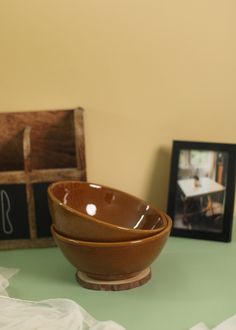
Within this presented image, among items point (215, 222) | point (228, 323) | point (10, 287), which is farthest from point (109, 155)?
point (228, 323)

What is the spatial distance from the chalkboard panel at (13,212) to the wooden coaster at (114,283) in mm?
230

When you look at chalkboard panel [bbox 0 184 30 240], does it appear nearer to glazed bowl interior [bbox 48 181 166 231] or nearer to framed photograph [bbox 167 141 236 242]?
glazed bowl interior [bbox 48 181 166 231]

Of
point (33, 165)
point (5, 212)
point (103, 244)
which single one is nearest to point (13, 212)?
point (5, 212)

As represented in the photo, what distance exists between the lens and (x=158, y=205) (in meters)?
1.22

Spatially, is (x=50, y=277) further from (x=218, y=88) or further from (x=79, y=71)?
(x=218, y=88)

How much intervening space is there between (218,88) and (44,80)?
41 cm

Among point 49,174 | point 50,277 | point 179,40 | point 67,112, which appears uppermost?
point 179,40

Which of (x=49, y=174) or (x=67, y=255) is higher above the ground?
(x=49, y=174)

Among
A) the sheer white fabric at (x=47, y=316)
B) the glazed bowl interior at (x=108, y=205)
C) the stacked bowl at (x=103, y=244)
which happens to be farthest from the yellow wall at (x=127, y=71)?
the sheer white fabric at (x=47, y=316)

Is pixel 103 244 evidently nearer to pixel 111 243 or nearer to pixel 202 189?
pixel 111 243

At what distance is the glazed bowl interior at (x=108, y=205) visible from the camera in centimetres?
103

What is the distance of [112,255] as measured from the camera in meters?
0.85

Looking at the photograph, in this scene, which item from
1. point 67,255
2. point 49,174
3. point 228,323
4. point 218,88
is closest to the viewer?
point 228,323

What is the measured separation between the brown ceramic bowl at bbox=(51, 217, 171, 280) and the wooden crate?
195 millimetres
